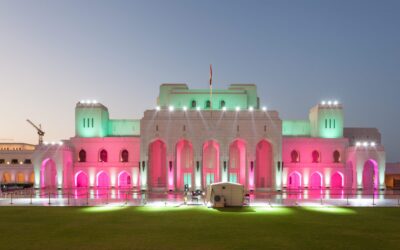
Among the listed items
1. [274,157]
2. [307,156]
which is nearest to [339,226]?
[274,157]

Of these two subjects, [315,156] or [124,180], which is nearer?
[124,180]

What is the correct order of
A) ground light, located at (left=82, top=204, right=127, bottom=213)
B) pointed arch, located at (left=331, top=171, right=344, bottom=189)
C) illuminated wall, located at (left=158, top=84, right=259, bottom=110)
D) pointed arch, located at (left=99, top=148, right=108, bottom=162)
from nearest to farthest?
ground light, located at (left=82, top=204, right=127, bottom=213), pointed arch, located at (left=331, top=171, right=344, bottom=189), pointed arch, located at (left=99, top=148, right=108, bottom=162), illuminated wall, located at (left=158, top=84, right=259, bottom=110)

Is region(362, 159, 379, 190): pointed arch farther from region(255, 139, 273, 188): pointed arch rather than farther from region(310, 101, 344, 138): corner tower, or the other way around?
region(255, 139, 273, 188): pointed arch

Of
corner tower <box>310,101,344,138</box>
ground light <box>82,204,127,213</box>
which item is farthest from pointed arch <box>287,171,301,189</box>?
→ ground light <box>82,204,127,213</box>

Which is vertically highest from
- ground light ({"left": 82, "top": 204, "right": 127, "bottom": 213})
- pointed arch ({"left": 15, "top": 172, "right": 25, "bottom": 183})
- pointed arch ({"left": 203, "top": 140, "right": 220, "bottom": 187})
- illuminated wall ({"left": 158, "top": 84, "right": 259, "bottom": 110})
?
illuminated wall ({"left": 158, "top": 84, "right": 259, "bottom": 110})

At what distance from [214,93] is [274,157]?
50.9 feet

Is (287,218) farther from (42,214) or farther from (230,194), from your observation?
(42,214)

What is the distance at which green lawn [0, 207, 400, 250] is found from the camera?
1858 centimetres

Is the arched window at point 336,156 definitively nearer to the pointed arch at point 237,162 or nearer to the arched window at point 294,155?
the arched window at point 294,155

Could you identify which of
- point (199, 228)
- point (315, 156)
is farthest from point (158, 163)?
point (199, 228)

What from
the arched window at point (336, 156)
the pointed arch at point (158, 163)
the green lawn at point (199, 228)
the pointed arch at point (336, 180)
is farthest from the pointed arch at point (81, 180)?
the arched window at point (336, 156)

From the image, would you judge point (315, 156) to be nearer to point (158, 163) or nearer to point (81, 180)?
Answer: point (158, 163)

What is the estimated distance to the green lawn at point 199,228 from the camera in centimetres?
1858

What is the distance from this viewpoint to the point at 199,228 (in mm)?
22484
